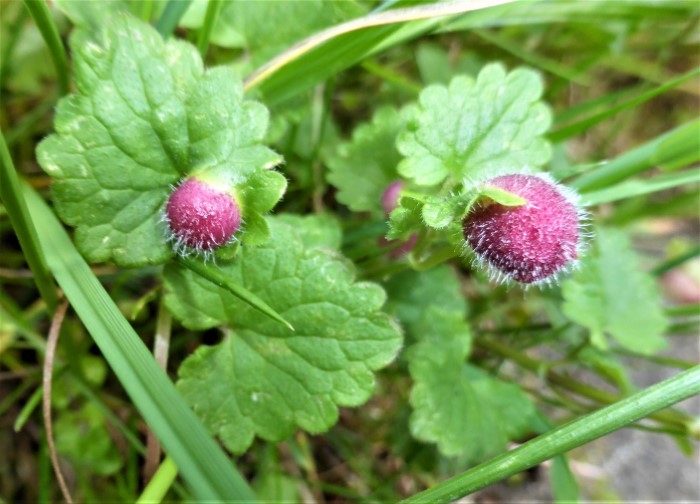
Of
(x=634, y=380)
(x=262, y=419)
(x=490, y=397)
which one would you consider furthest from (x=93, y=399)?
(x=634, y=380)

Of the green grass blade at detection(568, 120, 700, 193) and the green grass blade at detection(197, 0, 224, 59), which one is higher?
the green grass blade at detection(197, 0, 224, 59)

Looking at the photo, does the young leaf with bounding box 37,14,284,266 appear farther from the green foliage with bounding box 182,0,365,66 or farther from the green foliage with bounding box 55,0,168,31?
the green foliage with bounding box 182,0,365,66

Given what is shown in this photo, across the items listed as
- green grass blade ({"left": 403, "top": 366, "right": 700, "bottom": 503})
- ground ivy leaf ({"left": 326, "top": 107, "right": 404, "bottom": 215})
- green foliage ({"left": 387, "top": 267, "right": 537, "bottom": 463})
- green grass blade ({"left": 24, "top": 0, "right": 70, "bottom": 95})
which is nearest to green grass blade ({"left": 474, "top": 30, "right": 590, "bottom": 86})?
ground ivy leaf ({"left": 326, "top": 107, "right": 404, "bottom": 215})

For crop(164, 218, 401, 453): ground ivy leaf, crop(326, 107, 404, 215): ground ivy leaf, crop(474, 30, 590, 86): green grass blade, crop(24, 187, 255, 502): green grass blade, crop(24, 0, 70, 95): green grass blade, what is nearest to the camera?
crop(24, 187, 255, 502): green grass blade

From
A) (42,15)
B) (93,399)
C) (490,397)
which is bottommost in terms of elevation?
(490,397)

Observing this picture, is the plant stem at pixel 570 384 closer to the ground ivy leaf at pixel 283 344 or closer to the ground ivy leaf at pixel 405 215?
Result: the ground ivy leaf at pixel 283 344

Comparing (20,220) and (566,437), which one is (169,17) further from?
(566,437)

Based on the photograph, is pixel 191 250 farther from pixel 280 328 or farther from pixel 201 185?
pixel 280 328
